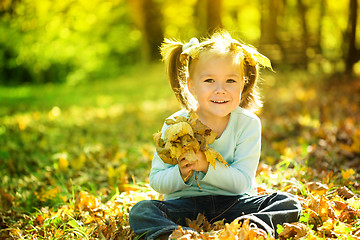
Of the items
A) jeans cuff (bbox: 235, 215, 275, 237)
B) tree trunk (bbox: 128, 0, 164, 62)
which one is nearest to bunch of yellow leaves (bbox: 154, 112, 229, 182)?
jeans cuff (bbox: 235, 215, 275, 237)

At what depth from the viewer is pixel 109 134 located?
6.65m

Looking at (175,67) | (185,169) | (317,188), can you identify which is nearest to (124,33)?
(175,67)

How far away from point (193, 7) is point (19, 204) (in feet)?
75.1

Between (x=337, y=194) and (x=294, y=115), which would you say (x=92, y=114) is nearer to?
(x=294, y=115)

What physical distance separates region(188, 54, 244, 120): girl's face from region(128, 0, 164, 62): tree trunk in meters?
18.7

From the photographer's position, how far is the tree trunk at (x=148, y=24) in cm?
2061

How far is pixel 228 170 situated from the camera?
2.45 meters

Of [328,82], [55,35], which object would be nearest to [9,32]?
[55,35]

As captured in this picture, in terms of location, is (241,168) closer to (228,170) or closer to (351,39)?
(228,170)

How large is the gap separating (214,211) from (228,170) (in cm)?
34

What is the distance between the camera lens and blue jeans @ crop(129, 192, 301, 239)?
2.34 meters

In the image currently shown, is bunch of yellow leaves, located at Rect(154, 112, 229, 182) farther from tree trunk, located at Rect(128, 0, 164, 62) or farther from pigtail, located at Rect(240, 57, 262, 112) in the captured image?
tree trunk, located at Rect(128, 0, 164, 62)

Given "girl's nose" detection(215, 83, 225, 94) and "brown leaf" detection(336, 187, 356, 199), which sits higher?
"girl's nose" detection(215, 83, 225, 94)

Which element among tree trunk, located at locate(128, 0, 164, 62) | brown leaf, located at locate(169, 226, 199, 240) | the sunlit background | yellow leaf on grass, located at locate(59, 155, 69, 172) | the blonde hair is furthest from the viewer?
tree trunk, located at locate(128, 0, 164, 62)
